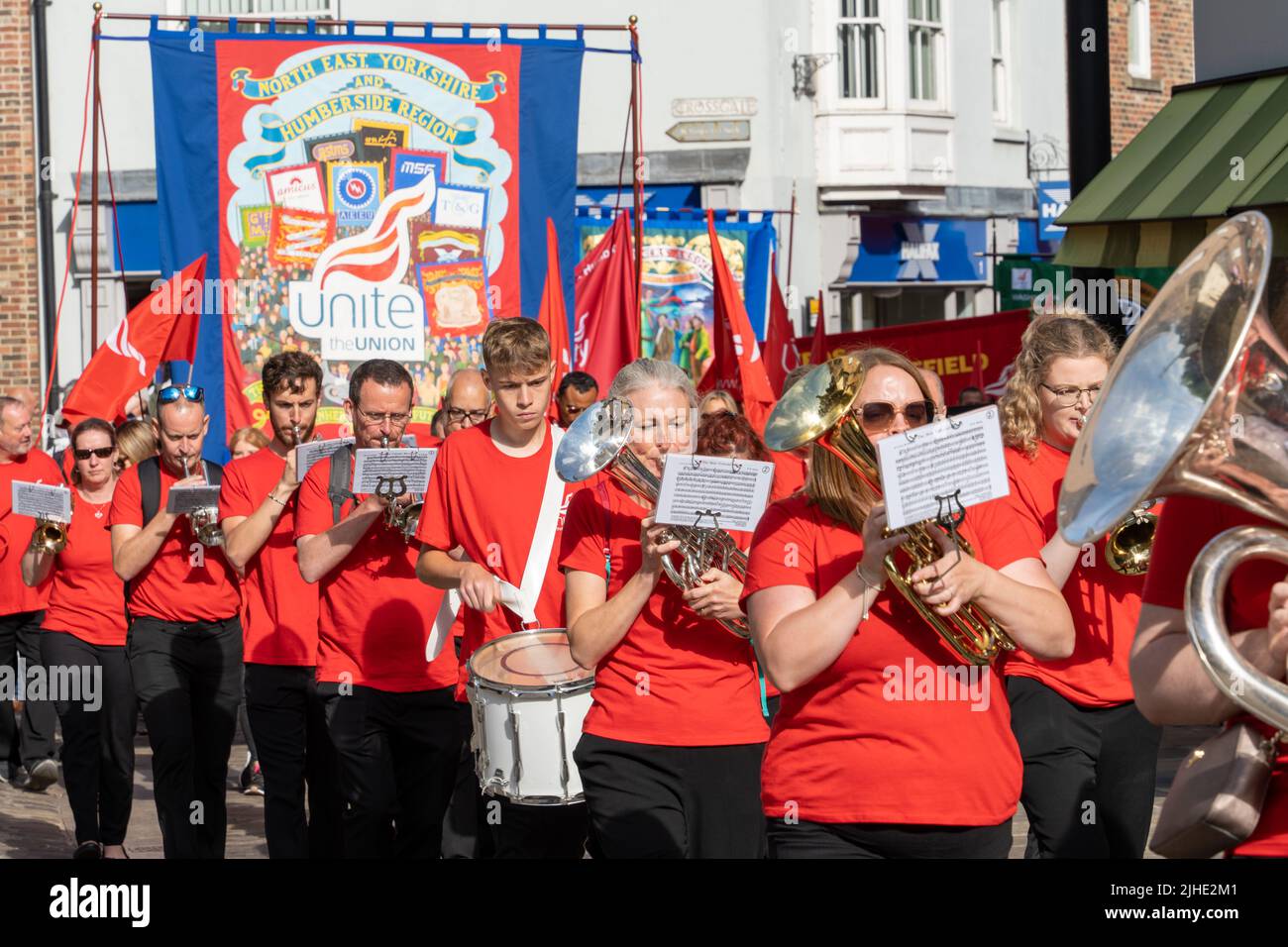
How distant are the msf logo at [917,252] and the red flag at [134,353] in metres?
12.5

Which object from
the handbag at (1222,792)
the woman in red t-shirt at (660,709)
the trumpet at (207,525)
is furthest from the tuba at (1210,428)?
the trumpet at (207,525)

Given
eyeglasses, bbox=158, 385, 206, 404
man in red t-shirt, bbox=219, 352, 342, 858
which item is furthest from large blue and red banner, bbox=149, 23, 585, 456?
man in red t-shirt, bbox=219, 352, 342, 858

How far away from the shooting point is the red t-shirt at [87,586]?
8.41 metres

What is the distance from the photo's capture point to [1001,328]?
12766 mm

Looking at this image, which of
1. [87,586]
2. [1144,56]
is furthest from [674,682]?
[1144,56]

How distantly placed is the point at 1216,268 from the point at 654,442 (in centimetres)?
238

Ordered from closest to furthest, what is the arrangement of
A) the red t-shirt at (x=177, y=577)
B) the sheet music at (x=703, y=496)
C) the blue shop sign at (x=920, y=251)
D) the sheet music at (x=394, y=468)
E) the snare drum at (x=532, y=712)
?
the sheet music at (x=703, y=496) → the snare drum at (x=532, y=712) → the sheet music at (x=394, y=468) → the red t-shirt at (x=177, y=577) → the blue shop sign at (x=920, y=251)

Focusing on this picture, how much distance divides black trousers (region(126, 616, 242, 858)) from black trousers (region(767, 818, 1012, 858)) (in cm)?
397

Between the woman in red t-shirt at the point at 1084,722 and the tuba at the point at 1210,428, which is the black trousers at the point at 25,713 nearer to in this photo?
the woman in red t-shirt at the point at 1084,722

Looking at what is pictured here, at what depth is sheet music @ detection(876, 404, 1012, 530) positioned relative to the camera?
367 cm

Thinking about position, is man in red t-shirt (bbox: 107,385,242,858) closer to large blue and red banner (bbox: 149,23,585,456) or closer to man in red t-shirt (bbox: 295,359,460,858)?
man in red t-shirt (bbox: 295,359,460,858)

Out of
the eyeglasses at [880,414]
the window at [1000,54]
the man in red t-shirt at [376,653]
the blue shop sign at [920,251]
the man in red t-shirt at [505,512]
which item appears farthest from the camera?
the window at [1000,54]

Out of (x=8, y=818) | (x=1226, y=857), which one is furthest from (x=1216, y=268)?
(x=8, y=818)

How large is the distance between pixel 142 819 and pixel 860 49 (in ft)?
52.3
